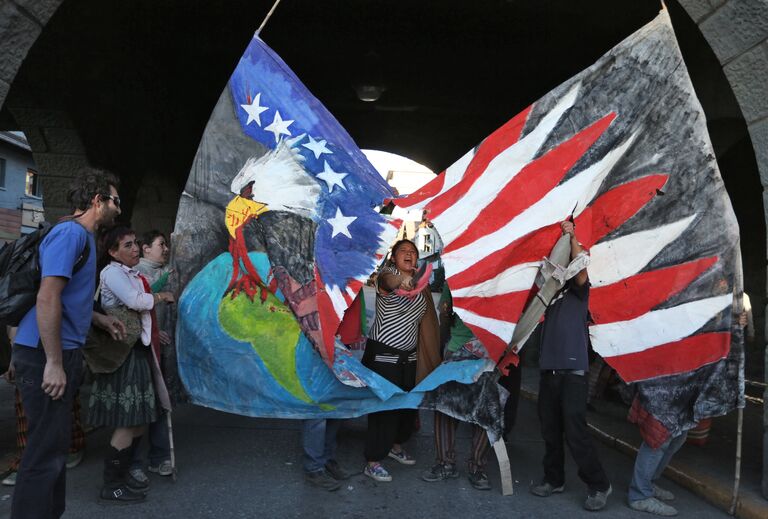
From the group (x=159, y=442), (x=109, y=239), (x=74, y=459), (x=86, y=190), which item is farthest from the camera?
(x=74, y=459)

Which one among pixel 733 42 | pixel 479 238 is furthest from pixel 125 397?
pixel 733 42

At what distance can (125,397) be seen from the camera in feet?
12.9

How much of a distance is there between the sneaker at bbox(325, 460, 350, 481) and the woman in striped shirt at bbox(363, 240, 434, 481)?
0.56ft

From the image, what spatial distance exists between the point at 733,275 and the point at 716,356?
552 millimetres

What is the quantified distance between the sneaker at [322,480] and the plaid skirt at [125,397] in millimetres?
1190

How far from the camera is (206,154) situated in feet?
14.8

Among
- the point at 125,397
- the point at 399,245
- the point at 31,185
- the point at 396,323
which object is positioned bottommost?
the point at 125,397

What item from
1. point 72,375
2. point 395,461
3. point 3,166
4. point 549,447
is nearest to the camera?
point 72,375

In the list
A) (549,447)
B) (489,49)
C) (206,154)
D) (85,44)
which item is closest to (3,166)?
(85,44)

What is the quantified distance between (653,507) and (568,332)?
4.36 ft

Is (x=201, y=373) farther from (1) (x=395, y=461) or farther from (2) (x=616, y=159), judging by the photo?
(2) (x=616, y=159)

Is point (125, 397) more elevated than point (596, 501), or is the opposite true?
point (125, 397)

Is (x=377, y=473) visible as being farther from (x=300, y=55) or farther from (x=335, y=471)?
(x=300, y=55)

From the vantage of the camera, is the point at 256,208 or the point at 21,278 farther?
the point at 256,208
